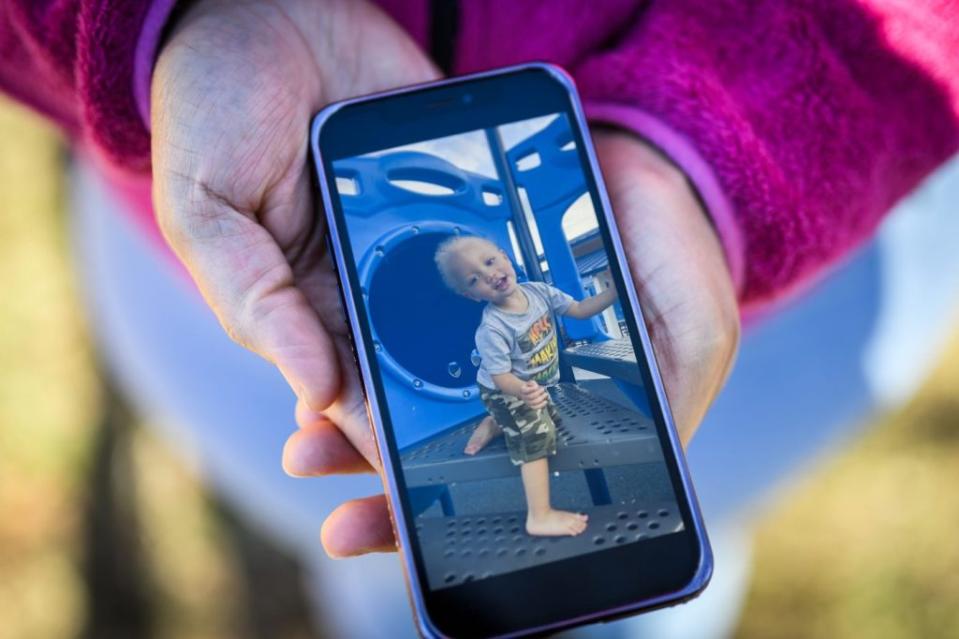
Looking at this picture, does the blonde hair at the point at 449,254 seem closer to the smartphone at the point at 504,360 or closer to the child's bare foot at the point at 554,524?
the smartphone at the point at 504,360

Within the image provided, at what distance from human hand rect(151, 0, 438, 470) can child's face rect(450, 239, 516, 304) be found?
124 mm

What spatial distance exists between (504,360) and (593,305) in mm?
97

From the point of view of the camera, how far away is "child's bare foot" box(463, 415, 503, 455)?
2.51 ft

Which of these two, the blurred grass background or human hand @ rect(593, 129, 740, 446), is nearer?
human hand @ rect(593, 129, 740, 446)

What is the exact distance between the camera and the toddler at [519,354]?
758mm

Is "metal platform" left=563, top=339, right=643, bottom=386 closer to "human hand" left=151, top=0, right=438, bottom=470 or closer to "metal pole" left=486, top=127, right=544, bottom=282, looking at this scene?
"metal pole" left=486, top=127, right=544, bottom=282

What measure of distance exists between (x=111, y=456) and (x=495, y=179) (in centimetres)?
Answer: 109

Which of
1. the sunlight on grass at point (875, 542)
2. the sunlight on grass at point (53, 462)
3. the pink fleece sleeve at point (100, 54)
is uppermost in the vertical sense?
the pink fleece sleeve at point (100, 54)

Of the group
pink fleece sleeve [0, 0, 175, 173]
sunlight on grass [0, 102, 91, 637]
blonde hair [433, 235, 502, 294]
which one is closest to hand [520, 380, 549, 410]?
blonde hair [433, 235, 502, 294]

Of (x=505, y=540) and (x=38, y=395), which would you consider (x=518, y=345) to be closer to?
(x=505, y=540)

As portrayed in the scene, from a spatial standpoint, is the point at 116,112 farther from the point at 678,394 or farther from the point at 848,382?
the point at 848,382

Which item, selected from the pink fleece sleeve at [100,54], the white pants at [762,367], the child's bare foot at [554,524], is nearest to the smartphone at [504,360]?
the child's bare foot at [554,524]

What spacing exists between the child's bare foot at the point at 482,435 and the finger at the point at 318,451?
0.40 ft

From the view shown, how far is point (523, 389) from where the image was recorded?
78 centimetres
